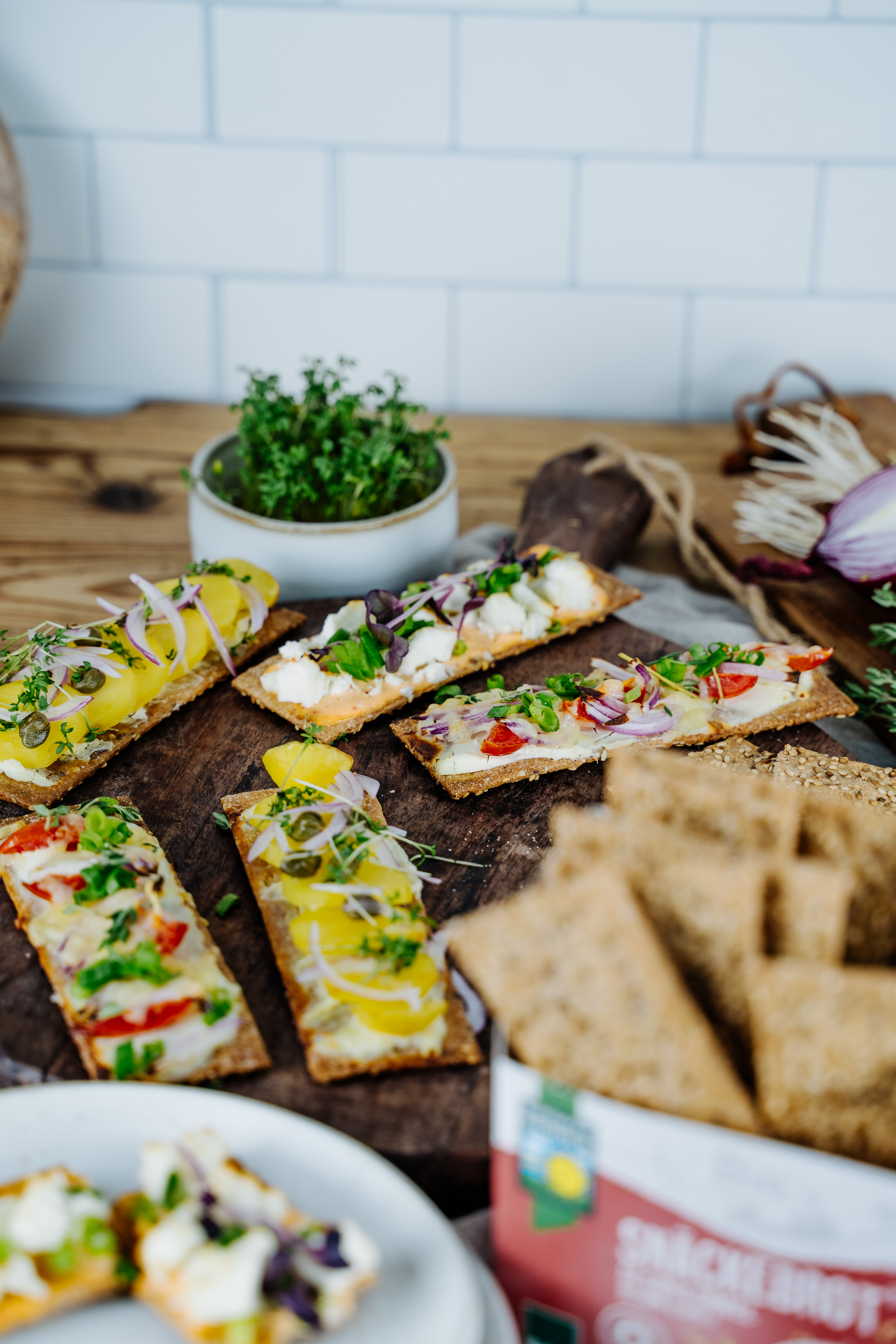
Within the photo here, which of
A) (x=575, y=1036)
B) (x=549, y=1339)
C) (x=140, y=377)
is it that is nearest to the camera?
(x=575, y=1036)

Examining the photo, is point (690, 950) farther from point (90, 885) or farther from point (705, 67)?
point (705, 67)

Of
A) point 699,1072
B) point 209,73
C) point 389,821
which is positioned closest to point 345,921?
point 389,821

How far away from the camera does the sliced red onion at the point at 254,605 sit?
2.15 m

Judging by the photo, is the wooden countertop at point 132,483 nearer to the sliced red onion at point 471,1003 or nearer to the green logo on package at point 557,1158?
the sliced red onion at point 471,1003

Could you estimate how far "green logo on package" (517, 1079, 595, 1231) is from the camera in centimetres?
94

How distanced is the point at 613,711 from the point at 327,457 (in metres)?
0.87

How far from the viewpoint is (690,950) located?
38.6 inches

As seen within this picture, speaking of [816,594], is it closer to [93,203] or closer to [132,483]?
[132,483]

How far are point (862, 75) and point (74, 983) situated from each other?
3087mm

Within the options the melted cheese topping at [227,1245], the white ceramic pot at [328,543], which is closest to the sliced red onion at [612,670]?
the white ceramic pot at [328,543]

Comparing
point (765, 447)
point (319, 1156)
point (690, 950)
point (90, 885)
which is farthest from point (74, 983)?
point (765, 447)

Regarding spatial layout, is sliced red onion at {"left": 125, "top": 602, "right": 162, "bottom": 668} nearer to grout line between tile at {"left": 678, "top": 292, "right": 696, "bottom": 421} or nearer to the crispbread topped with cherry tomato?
the crispbread topped with cherry tomato

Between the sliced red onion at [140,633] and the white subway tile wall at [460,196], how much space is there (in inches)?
66.3

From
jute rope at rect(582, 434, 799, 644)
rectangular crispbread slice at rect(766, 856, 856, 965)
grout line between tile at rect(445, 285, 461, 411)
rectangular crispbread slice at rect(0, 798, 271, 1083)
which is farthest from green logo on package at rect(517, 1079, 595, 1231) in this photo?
grout line between tile at rect(445, 285, 461, 411)
